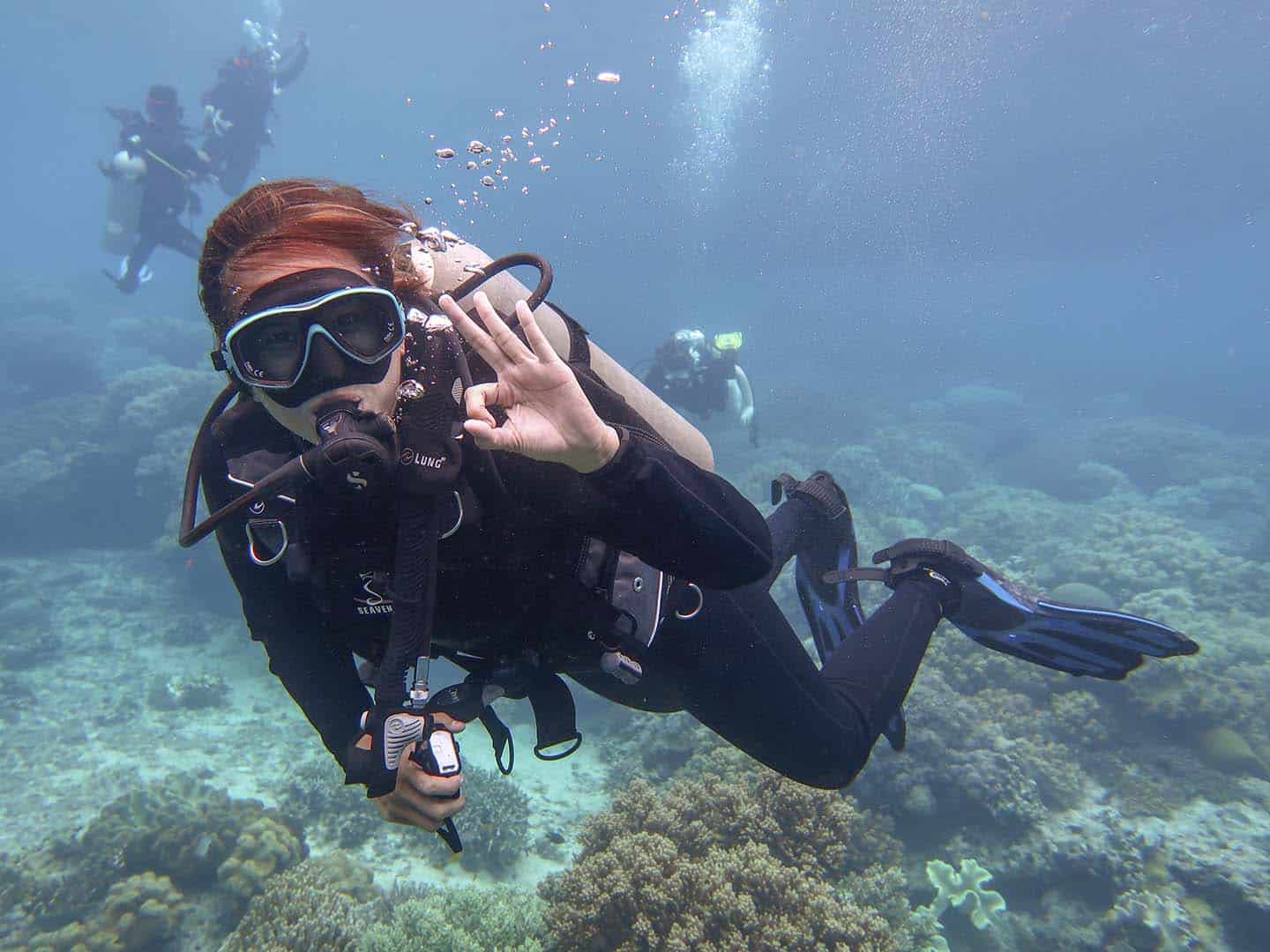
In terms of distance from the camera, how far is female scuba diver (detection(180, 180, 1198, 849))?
64.4 inches

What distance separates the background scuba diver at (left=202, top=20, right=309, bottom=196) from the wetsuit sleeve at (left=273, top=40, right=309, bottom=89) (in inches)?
44.8

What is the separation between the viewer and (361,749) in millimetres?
2094

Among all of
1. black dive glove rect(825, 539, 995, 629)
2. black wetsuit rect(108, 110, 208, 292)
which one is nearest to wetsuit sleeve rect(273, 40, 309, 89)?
black wetsuit rect(108, 110, 208, 292)

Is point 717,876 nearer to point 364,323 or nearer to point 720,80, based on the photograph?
point 364,323

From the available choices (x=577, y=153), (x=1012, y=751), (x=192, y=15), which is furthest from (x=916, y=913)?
(x=192, y=15)

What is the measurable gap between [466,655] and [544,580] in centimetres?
76

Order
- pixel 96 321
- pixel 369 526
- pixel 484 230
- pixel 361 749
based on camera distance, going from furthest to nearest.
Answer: pixel 484 230 < pixel 96 321 < pixel 361 749 < pixel 369 526

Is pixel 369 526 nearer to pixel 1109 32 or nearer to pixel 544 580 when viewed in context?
pixel 544 580

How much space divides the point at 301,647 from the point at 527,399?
1.71 metres

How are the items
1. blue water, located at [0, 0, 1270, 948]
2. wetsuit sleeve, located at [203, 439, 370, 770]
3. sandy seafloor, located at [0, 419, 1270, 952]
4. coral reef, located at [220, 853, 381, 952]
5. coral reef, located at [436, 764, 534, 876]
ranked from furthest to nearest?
1. blue water, located at [0, 0, 1270, 948]
2. coral reef, located at [436, 764, 534, 876]
3. sandy seafloor, located at [0, 419, 1270, 952]
4. coral reef, located at [220, 853, 381, 952]
5. wetsuit sleeve, located at [203, 439, 370, 770]

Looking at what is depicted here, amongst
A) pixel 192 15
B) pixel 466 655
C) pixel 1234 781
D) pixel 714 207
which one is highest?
pixel 714 207

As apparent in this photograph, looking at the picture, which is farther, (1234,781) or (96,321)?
(96,321)

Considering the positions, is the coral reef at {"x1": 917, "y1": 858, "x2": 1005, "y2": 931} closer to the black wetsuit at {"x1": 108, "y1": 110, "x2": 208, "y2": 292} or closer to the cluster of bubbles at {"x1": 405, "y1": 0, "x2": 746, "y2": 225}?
the black wetsuit at {"x1": 108, "y1": 110, "x2": 208, "y2": 292}

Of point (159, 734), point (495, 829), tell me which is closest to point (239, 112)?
point (159, 734)
